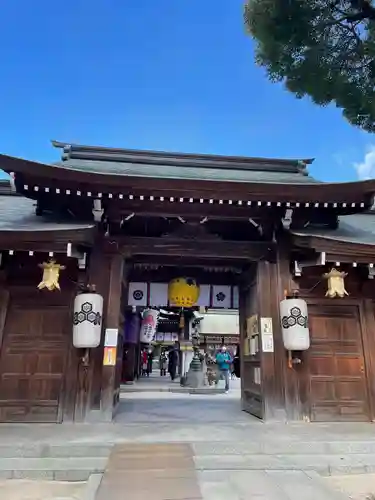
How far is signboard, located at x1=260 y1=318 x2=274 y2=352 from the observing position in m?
6.36

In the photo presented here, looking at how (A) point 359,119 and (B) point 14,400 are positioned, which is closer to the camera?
(A) point 359,119

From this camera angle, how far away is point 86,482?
13.4 feet

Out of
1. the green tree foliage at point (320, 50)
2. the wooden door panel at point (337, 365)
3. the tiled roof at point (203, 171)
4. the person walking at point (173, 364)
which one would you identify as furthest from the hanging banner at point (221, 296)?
the person walking at point (173, 364)

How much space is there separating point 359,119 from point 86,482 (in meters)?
5.41

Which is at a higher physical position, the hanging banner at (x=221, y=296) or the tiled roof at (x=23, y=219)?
the tiled roof at (x=23, y=219)

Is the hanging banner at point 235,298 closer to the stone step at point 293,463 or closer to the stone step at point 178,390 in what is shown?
the stone step at point 293,463

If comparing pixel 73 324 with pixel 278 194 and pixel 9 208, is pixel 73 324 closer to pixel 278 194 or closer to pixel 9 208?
pixel 9 208

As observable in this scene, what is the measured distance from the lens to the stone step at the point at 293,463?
4.22 m

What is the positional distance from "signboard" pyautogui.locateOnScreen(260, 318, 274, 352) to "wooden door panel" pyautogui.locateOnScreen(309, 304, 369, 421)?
0.75m

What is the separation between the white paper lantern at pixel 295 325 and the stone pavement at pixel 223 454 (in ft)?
4.20

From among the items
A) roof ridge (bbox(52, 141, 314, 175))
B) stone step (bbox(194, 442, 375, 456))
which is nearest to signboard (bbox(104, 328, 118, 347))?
stone step (bbox(194, 442, 375, 456))

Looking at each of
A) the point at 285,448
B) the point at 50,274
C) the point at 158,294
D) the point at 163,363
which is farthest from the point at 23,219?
the point at 163,363

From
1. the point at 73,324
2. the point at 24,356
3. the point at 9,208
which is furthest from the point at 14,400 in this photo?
the point at 9,208

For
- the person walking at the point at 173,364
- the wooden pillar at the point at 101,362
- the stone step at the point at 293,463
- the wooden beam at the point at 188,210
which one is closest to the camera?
the stone step at the point at 293,463
